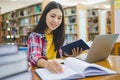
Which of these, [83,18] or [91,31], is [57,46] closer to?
[83,18]

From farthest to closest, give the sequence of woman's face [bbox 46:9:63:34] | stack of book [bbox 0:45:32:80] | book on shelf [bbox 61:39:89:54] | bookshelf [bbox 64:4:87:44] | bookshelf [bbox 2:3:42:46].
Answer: bookshelf [bbox 64:4:87:44], bookshelf [bbox 2:3:42:46], woman's face [bbox 46:9:63:34], book on shelf [bbox 61:39:89:54], stack of book [bbox 0:45:32:80]

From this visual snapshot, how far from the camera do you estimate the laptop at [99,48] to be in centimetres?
93

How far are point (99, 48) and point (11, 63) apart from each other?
2.66 ft

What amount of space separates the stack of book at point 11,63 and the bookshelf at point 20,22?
5.61 meters

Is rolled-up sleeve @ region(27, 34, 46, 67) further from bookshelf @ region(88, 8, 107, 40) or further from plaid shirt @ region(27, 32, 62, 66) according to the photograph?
bookshelf @ region(88, 8, 107, 40)

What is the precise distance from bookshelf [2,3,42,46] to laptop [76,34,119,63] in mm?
4889

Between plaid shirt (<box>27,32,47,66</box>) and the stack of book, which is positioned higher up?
the stack of book

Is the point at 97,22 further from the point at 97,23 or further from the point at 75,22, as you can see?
the point at 75,22

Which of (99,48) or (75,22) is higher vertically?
(75,22)

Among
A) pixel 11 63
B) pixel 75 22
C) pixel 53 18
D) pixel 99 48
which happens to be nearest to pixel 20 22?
pixel 75 22

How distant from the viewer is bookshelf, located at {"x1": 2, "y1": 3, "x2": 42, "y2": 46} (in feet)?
20.0

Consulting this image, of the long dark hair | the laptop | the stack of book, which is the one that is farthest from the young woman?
the stack of book

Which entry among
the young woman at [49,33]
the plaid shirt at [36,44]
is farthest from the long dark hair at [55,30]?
the plaid shirt at [36,44]

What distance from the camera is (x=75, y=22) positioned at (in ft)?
20.5
